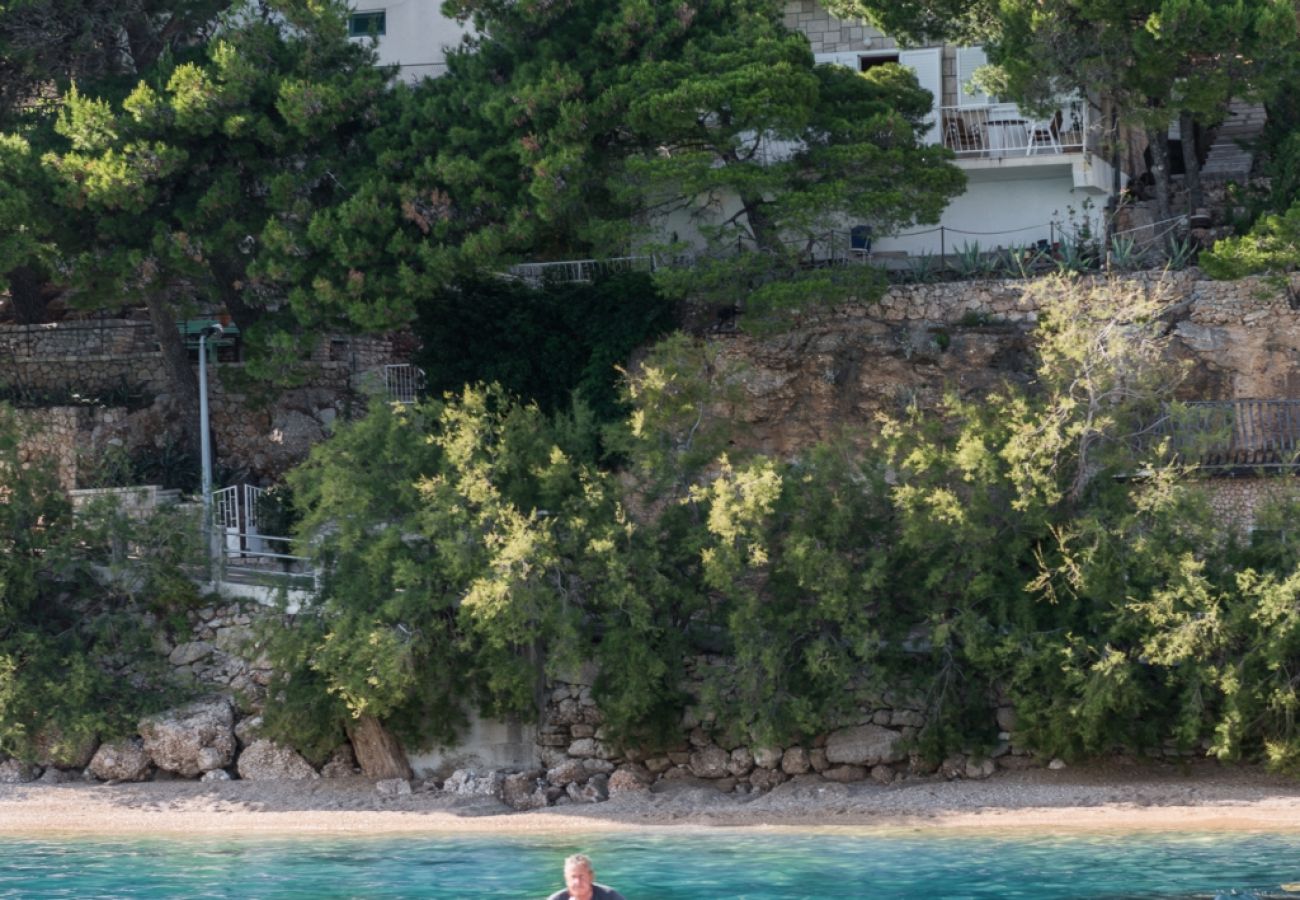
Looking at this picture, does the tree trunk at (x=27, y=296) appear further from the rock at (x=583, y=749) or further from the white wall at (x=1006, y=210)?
the rock at (x=583, y=749)

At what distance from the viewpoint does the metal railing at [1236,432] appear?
75.6ft

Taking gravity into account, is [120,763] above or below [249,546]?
below

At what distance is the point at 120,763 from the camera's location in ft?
82.6

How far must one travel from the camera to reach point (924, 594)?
2350 cm

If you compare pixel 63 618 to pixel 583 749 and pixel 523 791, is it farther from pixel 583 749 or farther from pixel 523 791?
pixel 583 749

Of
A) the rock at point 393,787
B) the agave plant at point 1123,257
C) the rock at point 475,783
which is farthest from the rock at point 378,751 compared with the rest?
the agave plant at point 1123,257

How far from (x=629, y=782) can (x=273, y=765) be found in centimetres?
495

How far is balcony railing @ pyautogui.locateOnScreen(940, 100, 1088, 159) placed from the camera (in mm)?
31969

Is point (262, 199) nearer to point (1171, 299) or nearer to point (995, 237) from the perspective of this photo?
point (995, 237)

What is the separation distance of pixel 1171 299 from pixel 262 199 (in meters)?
14.8

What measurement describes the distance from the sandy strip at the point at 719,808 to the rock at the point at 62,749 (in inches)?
21.2

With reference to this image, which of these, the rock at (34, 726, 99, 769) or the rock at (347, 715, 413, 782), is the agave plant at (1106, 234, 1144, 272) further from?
the rock at (34, 726, 99, 769)

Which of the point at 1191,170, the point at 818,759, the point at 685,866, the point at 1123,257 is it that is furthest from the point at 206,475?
the point at 1191,170

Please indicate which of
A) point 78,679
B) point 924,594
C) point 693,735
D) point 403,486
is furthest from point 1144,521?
point 78,679
